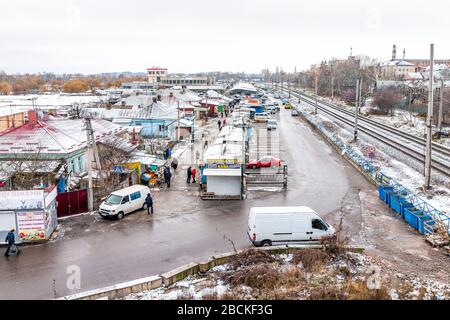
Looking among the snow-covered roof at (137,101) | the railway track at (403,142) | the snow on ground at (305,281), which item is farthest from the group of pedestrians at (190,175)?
the snow-covered roof at (137,101)

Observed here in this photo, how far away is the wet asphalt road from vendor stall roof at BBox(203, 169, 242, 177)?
135 cm

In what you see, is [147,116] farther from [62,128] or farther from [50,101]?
[50,101]

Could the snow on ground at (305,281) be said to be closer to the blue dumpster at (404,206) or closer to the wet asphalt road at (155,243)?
the wet asphalt road at (155,243)

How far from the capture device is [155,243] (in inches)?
607

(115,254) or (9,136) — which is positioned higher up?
(9,136)

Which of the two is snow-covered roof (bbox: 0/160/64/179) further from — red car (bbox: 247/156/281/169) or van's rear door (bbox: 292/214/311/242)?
van's rear door (bbox: 292/214/311/242)

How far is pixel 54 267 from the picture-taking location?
44.3ft

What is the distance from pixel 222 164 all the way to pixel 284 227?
23.3 ft

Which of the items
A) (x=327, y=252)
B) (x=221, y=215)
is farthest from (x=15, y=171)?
(x=327, y=252)

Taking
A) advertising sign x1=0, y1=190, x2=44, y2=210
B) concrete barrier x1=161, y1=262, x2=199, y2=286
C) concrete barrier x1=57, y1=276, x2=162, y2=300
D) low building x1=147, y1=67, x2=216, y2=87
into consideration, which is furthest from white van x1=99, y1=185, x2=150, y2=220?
low building x1=147, y1=67, x2=216, y2=87

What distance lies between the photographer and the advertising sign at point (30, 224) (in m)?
15.6

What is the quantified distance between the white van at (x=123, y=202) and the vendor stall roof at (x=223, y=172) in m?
3.23

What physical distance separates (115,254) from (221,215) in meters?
5.54
